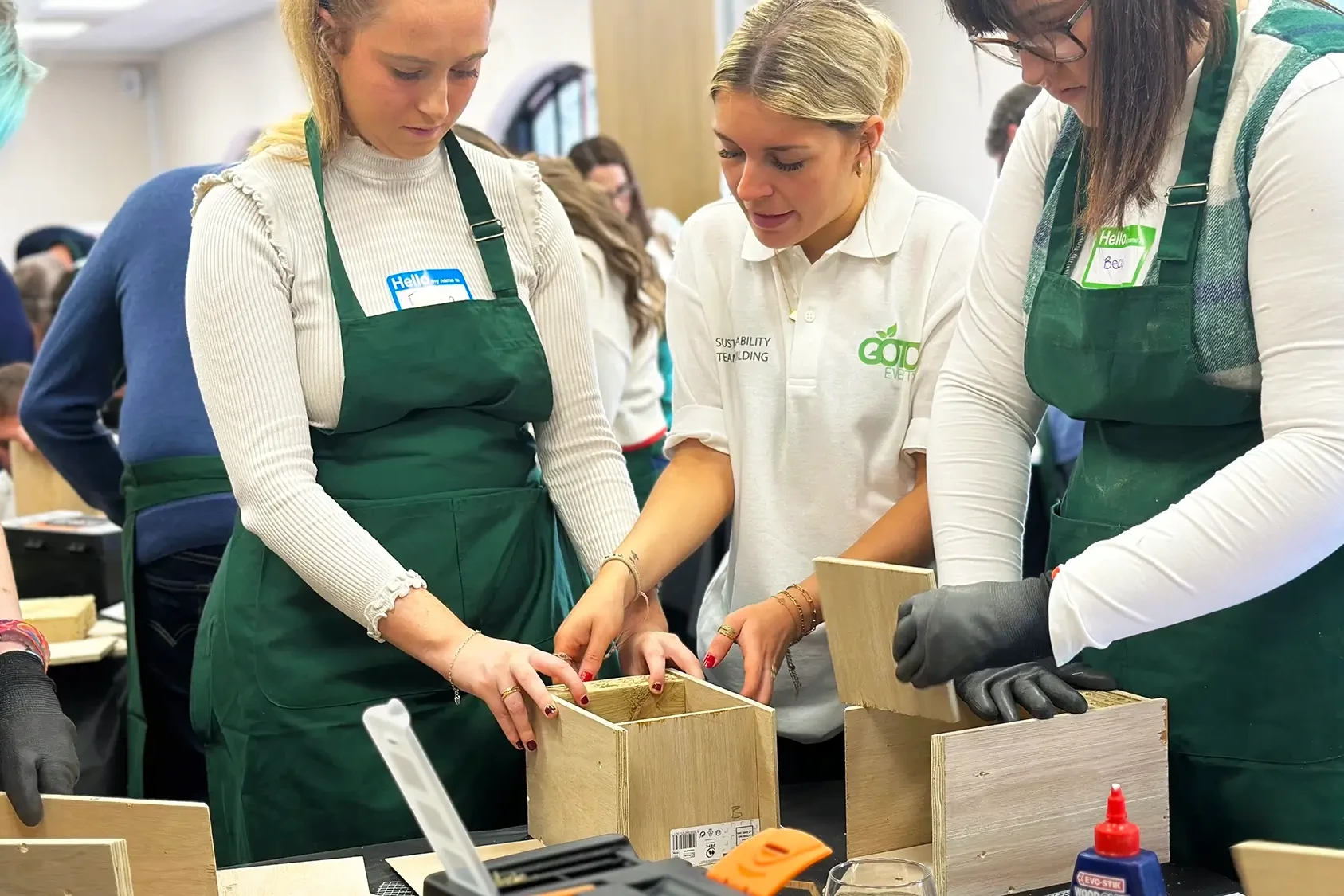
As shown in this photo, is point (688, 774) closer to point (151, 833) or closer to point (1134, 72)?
point (151, 833)

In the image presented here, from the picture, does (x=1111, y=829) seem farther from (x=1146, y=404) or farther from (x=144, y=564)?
(x=144, y=564)

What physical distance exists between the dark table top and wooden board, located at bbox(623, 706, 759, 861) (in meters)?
0.10

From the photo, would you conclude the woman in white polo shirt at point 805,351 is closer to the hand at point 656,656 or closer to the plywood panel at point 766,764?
the hand at point 656,656

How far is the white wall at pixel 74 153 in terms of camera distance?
47.6 feet

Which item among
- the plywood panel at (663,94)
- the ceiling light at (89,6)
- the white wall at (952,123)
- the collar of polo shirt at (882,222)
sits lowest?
the collar of polo shirt at (882,222)

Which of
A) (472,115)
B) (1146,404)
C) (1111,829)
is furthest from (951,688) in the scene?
(472,115)

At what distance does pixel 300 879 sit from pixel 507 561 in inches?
20.0

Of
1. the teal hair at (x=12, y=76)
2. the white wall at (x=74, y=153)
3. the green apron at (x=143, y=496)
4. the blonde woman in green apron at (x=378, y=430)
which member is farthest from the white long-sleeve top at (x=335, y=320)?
the white wall at (x=74, y=153)

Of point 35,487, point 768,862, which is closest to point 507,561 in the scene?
point 768,862

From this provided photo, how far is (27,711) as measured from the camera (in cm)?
128

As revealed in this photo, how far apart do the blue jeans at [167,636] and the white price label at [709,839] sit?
139 centimetres

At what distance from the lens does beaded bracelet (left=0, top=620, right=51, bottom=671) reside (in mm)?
1365

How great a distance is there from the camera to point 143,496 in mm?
2430

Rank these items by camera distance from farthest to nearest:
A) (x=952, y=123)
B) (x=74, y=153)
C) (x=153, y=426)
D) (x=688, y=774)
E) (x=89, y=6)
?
1. (x=74, y=153)
2. (x=89, y=6)
3. (x=952, y=123)
4. (x=153, y=426)
5. (x=688, y=774)
